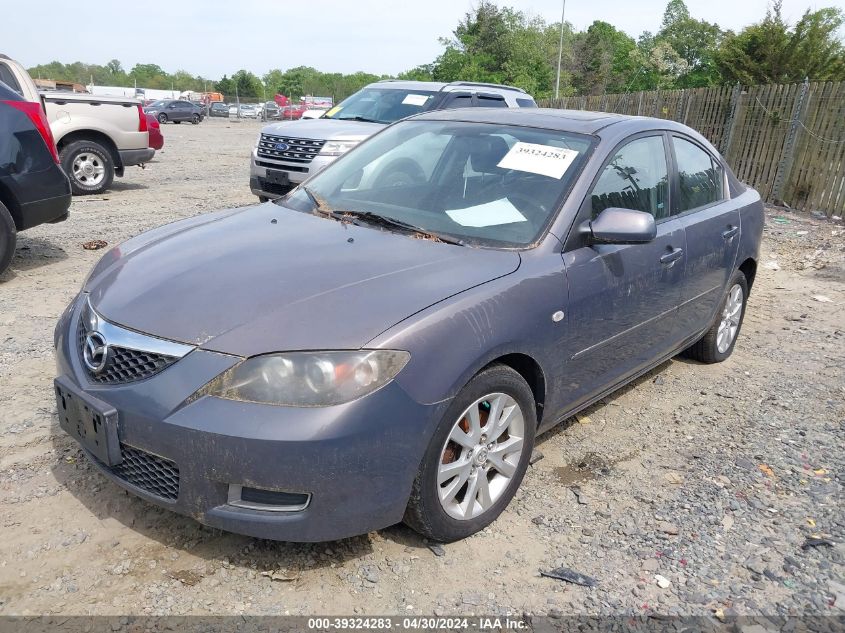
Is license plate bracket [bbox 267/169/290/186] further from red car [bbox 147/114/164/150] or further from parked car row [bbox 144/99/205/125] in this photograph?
parked car row [bbox 144/99/205/125]

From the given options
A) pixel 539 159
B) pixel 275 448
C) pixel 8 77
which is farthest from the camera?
pixel 8 77

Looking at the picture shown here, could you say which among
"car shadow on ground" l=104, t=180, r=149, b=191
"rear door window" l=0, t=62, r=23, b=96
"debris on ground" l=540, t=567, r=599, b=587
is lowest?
"car shadow on ground" l=104, t=180, r=149, b=191

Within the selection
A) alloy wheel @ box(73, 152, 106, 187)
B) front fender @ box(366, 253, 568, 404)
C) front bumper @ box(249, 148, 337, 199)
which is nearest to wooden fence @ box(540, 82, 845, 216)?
front bumper @ box(249, 148, 337, 199)

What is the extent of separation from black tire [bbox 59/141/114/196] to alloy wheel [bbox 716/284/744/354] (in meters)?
9.33

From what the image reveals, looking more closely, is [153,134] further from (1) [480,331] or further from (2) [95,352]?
(1) [480,331]

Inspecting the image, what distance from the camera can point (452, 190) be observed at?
11.1 feet

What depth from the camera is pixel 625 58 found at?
217 feet

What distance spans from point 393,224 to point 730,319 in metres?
3.05

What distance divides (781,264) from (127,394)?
27.4 feet

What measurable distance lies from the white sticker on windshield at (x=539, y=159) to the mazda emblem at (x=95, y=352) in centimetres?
203

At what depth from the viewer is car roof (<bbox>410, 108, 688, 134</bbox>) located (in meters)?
3.60

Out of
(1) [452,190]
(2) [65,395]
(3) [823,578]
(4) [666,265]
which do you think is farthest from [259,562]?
(4) [666,265]

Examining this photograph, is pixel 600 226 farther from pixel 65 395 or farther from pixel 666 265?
pixel 65 395

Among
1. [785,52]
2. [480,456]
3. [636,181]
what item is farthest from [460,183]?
[785,52]
